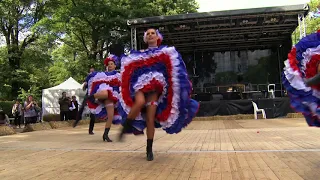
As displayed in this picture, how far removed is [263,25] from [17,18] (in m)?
20.4

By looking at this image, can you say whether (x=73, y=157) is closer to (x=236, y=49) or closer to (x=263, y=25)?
(x=263, y=25)

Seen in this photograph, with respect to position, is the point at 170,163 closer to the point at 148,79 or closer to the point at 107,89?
the point at 148,79

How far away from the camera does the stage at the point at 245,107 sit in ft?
48.7

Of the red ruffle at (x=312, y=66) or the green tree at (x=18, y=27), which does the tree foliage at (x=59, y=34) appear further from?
the red ruffle at (x=312, y=66)

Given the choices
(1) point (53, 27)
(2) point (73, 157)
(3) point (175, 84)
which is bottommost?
(2) point (73, 157)

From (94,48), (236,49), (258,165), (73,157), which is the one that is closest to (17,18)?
(94,48)

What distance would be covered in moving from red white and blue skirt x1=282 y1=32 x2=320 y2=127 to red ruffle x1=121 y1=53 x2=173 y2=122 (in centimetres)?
141

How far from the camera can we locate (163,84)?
13.5 feet

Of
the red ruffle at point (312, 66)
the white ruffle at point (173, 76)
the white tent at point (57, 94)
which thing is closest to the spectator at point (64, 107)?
the white tent at point (57, 94)

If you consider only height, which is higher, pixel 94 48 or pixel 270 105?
pixel 94 48

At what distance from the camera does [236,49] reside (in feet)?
69.5

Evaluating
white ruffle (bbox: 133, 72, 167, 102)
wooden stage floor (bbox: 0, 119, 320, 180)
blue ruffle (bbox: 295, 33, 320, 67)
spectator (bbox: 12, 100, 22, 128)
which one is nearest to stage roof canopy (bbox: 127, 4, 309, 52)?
spectator (bbox: 12, 100, 22, 128)

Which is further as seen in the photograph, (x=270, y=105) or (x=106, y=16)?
(x=106, y=16)

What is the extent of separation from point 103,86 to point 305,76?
4261mm
